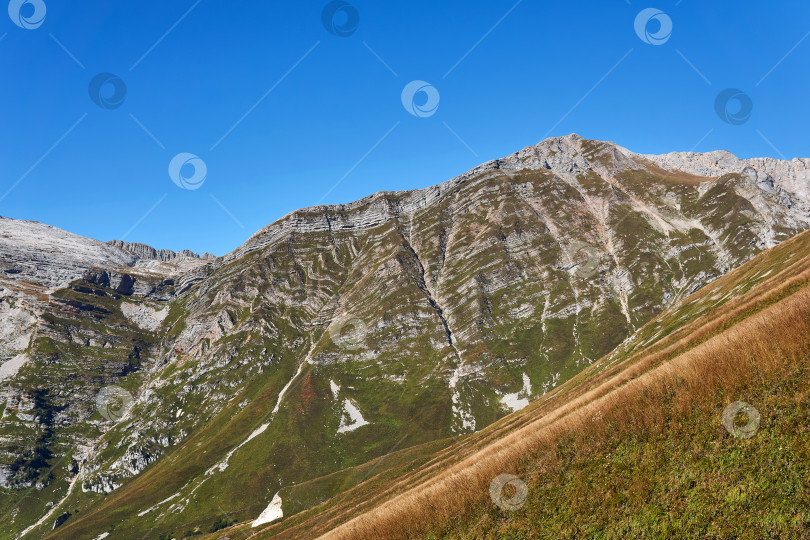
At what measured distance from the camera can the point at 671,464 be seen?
12.7 metres

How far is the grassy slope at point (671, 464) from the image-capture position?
11031mm

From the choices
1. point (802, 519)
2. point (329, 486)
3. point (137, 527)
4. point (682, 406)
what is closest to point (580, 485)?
point (682, 406)

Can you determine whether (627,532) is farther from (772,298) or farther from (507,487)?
(772,298)
